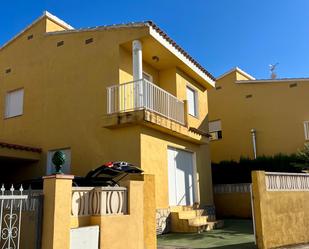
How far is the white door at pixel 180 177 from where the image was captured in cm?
1412

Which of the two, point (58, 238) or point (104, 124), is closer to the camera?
point (58, 238)

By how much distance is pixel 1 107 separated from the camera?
1677cm

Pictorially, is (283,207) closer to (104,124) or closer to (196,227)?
(196,227)

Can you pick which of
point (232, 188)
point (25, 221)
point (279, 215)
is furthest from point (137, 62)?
point (232, 188)

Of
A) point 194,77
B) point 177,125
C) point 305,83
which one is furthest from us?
point 305,83

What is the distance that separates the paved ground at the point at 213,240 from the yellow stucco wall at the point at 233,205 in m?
4.58

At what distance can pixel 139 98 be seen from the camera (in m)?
12.4

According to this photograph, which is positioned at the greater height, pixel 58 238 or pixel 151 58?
pixel 151 58

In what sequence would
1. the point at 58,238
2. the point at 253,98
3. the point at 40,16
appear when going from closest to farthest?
the point at 58,238 < the point at 40,16 < the point at 253,98

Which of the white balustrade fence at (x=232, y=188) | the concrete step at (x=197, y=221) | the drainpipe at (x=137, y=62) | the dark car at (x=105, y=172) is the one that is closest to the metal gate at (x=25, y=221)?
the dark car at (x=105, y=172)

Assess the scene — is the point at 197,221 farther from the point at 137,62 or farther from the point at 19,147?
the point at 19,147

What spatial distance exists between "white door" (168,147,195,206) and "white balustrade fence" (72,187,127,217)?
6184mm

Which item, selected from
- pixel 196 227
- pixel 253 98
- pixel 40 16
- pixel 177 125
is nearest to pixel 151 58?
pixel 177 125

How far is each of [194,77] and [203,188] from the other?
17.8 ft
